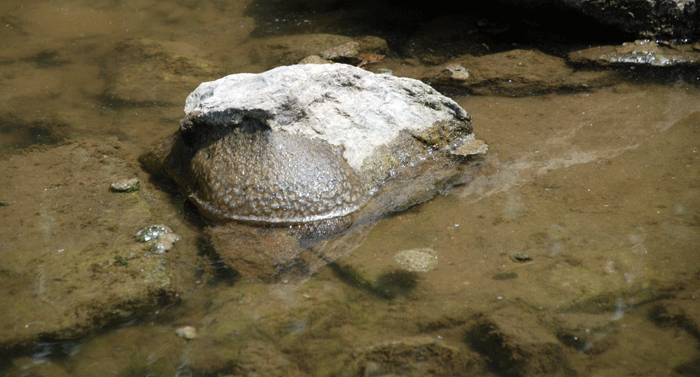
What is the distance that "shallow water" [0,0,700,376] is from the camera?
194 centimetres

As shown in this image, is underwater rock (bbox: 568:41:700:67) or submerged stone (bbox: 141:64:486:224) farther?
underwater rock (bbox: 568:41:700:67)

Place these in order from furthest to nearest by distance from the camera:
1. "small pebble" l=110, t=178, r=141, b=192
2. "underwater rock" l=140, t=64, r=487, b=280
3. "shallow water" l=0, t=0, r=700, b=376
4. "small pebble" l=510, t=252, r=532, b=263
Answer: "small pebble" l=110, t=178, r=141, b=192, "underwater rock" l=140, t=64, r=487, b=280, "small pebble" l=510, t=252, r=532, b=263, "shallow water" l=0, t=0, r=700, b=376

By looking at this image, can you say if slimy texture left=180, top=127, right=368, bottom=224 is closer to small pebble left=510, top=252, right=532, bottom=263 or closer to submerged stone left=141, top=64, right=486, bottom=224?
submerged stone left=141, top=64, right=486, bottom=224

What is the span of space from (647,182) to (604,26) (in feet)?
7.83

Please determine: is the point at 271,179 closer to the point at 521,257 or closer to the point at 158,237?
the point at 158,237

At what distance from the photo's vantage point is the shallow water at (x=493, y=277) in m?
1.94

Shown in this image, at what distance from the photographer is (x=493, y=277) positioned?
2.26 metres

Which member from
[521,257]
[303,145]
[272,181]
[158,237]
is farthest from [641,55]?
[158,237]

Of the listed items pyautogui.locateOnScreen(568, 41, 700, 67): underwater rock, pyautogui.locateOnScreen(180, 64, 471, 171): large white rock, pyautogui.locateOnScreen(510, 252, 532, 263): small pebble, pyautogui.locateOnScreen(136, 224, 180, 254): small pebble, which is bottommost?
pyautogui.locateOnScreen(136, 224, 180, 254): small pebble

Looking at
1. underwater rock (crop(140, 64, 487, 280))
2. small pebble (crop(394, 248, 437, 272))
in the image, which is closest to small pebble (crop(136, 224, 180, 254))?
underwater rock (crop(140, 64, 487, 280))

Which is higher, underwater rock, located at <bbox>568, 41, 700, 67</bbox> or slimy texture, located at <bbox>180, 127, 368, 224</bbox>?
underwater rock, located at <bbox>568, 41, 700, 67</bbox>

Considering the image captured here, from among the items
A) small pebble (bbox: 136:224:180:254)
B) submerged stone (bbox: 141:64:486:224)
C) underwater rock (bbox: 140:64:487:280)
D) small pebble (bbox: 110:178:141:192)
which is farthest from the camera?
small pebble (bbox: 110:178:141:192)

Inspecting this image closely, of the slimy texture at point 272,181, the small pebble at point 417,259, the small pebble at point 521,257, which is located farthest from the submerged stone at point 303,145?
the small pebble at point 521,257

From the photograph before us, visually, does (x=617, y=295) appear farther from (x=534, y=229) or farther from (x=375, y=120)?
(x=375, y=120)
